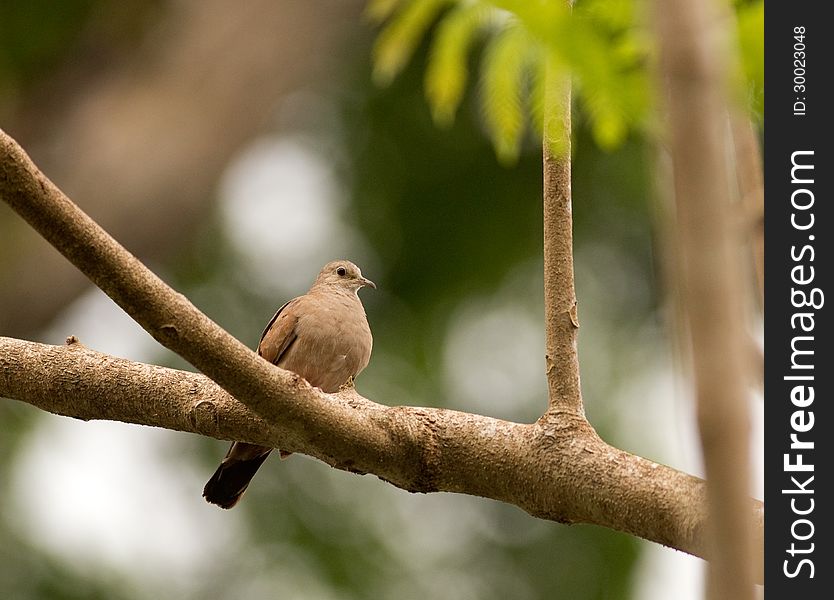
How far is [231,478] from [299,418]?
1825 mm

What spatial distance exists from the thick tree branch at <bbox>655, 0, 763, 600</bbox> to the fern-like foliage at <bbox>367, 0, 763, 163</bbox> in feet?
2.64

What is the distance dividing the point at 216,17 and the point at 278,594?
5.14 meters

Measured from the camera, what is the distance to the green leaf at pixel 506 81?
2.68m

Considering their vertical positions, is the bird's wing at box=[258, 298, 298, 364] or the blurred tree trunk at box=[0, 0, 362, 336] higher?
the blurred tree trunk at box=[0, 0, 362, 336]

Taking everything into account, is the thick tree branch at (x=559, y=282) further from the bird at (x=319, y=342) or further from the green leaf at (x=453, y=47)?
the bird at (x=319, y=342)

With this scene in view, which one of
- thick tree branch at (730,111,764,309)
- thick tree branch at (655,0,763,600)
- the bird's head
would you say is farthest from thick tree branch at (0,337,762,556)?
the bird's head

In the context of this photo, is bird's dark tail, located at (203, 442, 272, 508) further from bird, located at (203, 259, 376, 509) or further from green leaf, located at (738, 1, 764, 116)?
green leaf, located at (738, 1, 764, 116)

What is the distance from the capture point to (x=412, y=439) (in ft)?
10.5

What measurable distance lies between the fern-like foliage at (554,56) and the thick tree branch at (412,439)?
2.79 ft

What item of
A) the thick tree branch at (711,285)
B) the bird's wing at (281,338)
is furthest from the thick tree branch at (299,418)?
the bird's wing at (281,338)

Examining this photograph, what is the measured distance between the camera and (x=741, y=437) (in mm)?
1214

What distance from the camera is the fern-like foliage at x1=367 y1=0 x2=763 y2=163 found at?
2.30 metres
